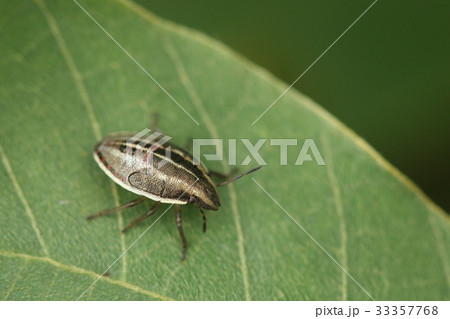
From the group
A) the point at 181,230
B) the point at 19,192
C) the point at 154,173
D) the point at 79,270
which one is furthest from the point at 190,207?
the point at 19,192

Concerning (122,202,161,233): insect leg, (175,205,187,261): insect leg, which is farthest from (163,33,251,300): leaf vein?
(122,202,161,233): insect leg

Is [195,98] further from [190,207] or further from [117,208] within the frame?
[117,208]

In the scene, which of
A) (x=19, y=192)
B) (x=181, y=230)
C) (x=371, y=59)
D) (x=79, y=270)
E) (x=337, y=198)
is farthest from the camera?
Answer: (x=371, y=59)

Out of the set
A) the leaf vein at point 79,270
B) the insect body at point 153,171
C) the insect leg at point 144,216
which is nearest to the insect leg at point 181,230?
the insect body at point 153,171

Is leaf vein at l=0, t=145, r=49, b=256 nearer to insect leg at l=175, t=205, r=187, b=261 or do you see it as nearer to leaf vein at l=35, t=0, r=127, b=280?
leaf vein at l=35, t=0, r=127, b=280

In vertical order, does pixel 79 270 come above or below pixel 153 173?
below

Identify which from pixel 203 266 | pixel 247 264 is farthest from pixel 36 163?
pixel 247 264

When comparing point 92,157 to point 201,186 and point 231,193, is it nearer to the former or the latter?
point 201,186
